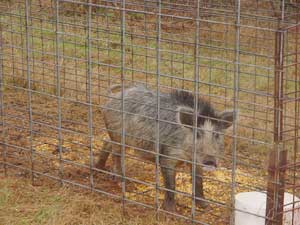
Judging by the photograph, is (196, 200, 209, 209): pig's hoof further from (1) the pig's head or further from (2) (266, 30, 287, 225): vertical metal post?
(2) (266, 30, 287, 225): vertical metal post

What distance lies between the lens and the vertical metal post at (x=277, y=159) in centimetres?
416

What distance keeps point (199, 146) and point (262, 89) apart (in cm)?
373

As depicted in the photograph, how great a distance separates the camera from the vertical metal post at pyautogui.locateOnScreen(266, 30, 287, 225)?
4.16 metres

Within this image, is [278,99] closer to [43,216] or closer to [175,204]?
[175,204]

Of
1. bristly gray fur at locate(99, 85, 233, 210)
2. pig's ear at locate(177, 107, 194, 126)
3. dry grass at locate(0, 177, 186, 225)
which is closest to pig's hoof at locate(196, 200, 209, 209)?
bristly gray fur at locate(99, 85, 233, 210)

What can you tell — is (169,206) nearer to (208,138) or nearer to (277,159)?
(208,138)

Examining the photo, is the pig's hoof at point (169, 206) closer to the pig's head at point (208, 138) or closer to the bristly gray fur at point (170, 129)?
the bristly gray fur at point (170, 129)

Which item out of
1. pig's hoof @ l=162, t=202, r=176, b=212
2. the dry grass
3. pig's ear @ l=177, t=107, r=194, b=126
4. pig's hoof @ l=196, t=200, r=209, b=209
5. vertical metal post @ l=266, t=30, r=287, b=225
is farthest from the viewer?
pig's hoof @ l=196, t=200, r=209, b=209

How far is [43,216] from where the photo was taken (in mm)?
5215

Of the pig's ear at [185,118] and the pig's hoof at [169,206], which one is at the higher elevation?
the pig's ear at [185,118]

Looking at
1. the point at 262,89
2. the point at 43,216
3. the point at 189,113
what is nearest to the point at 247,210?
the point at 189,113

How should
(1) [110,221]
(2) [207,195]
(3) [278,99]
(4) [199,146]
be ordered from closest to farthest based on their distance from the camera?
(3) [278,99], (1) [110,221], (4) [199,146], (2) [207,195]

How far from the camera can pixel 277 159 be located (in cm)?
436

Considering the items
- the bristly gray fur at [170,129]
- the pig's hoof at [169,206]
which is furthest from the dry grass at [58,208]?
the bristly gray fur at [170,129]
